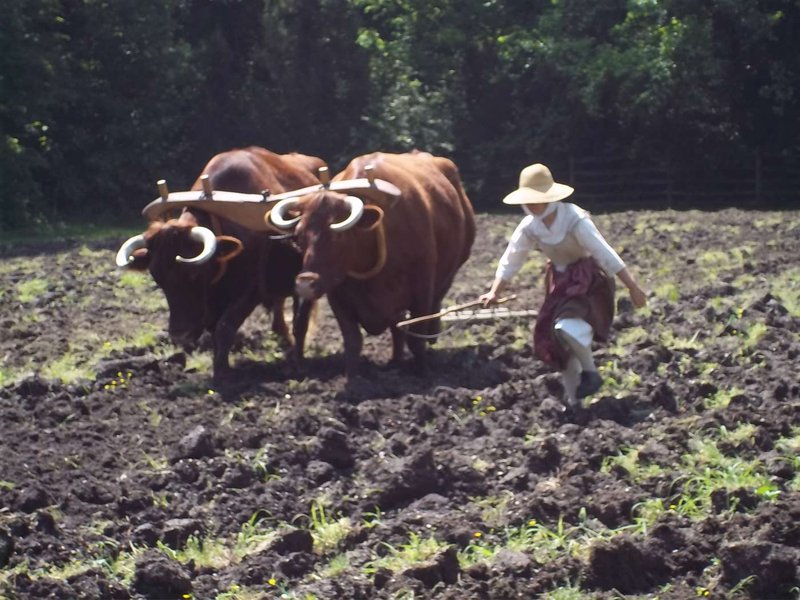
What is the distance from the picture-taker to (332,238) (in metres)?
9.56

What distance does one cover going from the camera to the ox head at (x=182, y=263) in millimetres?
10281

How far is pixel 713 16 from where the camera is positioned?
28.1 metres

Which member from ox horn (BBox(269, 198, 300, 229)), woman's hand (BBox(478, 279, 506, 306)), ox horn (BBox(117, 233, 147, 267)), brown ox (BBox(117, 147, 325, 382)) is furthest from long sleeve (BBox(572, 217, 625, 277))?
ox horn (BBox(117, 233, 147, 267))

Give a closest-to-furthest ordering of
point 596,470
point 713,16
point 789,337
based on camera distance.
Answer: point 596,470, point 789,337, point 713,16

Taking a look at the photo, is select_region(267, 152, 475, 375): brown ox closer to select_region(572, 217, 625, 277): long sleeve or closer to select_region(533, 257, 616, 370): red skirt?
select_region(533, 257, 616, 370): red skirt

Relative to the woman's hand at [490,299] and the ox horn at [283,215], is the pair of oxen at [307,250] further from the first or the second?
the woman's hand at [490,299]

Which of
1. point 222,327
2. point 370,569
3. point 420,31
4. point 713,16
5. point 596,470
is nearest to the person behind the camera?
point 370,569

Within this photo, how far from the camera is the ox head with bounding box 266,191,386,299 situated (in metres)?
9.44

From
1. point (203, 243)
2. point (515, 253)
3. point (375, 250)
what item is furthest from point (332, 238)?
point (515, 253)

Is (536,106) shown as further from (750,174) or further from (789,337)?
(789,337)

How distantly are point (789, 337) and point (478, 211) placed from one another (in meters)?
21.0

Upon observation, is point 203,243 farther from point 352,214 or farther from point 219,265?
point 352,214

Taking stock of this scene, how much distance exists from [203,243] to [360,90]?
21.0 m

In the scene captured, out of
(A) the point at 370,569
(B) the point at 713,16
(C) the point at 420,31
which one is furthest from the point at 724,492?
(C) the point at 420,31
